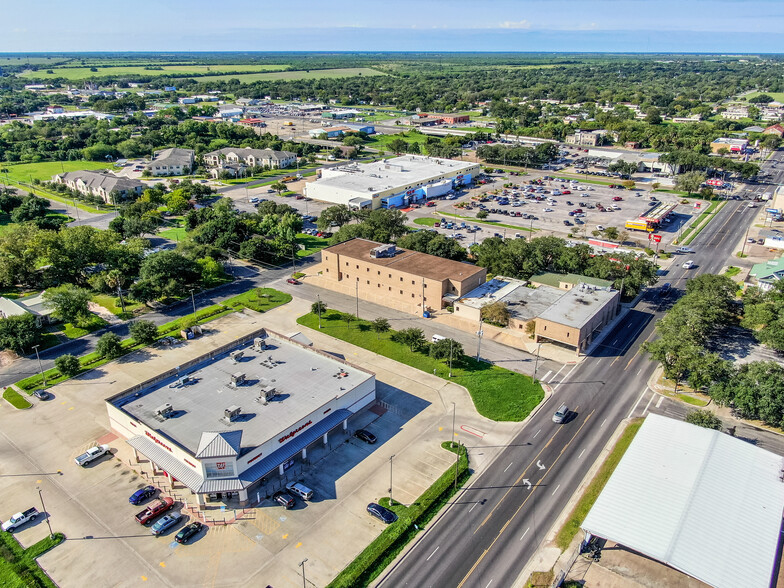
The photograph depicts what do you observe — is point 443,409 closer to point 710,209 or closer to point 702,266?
point 702,266

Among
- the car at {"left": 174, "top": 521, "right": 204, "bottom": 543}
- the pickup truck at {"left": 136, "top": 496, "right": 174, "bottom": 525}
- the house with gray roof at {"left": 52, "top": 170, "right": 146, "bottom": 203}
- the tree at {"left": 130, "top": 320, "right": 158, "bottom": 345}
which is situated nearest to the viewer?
the car at {"left": 174, "top": 521, "right": 204, "bottom": 543}

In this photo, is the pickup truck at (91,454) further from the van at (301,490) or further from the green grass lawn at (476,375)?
the green grass lawn at (476,375)

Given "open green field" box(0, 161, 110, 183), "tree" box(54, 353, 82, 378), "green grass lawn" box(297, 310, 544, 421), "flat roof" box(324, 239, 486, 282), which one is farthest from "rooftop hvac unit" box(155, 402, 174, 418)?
"open green field" box(0, 161, 110, 183)

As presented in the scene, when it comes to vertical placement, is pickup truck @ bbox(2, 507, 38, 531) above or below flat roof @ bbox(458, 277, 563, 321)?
below

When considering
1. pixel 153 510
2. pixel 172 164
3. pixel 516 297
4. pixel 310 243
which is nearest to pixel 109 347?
pixel 153 510

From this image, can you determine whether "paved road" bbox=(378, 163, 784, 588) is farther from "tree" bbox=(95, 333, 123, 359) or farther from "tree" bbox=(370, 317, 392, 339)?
"tree" bbox=(95, 333, 123, 359)

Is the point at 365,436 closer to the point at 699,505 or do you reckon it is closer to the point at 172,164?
the point at 699,505

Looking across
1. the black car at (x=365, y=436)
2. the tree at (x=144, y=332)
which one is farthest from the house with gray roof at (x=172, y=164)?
the black car at (x=365, y=436)
